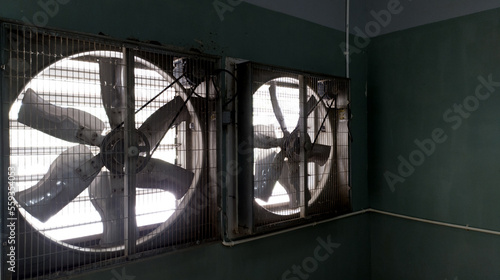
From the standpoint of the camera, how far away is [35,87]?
1.31 meters

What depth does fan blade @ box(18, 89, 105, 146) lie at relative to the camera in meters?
1.25

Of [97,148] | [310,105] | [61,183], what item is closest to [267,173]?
[310,105]

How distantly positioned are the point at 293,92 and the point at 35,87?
135cm

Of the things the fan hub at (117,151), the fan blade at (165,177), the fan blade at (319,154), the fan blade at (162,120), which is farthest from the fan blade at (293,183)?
the fan hub at (117,151)

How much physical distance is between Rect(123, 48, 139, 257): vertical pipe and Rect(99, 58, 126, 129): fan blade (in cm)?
2

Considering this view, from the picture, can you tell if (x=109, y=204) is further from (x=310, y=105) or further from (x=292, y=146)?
(x=310, y=105)

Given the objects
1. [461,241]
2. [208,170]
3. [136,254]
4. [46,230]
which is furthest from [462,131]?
[46,230]

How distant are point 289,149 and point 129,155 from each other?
0.97 metres

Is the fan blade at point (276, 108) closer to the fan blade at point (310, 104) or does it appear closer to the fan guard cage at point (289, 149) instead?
the fan guard cage at point (289, 149)

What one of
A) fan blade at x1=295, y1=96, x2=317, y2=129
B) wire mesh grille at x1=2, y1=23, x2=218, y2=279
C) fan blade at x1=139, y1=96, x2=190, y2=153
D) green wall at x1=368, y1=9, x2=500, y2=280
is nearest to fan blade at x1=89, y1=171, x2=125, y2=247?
wire mesh grille at x1=2, y1=23, x2=218, y2=279

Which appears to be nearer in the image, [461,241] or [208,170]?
[208,170]

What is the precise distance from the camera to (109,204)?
4.58 feet

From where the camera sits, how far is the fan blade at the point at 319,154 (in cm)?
217

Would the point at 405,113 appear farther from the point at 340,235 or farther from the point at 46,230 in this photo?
the point at 46,230
